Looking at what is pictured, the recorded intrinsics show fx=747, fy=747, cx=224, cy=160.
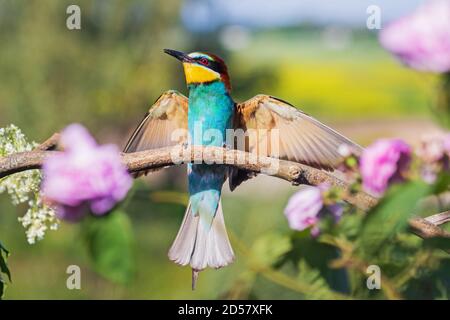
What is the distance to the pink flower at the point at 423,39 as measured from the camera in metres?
0.61

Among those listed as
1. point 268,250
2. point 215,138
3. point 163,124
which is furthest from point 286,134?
point 268,250

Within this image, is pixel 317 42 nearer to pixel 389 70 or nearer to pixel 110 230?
pixel 389 70

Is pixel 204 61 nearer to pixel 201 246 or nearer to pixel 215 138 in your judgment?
pixel 215 138

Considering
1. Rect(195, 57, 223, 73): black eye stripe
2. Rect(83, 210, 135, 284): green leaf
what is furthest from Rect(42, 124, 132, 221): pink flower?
Rect(195, 57, 223, 73): black eye stripe

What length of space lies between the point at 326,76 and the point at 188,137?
15052 mm

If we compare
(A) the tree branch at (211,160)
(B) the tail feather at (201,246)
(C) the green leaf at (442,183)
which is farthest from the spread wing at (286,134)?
(C) the green leaf at (442,183)

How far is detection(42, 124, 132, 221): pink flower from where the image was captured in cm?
73

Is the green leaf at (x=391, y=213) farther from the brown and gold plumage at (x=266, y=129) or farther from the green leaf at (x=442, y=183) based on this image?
the brown and gold plumage at (x=266, y=129)

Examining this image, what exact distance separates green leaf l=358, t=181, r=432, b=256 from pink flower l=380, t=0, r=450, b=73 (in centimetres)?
11

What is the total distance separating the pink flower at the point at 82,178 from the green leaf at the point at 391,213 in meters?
0.27

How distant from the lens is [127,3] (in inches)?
198

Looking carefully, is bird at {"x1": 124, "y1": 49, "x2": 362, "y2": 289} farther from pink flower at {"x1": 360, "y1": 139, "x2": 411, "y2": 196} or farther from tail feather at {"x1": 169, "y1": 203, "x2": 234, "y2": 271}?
pink flower at {"x1": 360, "y1": 139, "x2": 411, "y2": 196}

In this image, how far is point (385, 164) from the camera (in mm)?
637

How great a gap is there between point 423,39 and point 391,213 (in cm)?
17
